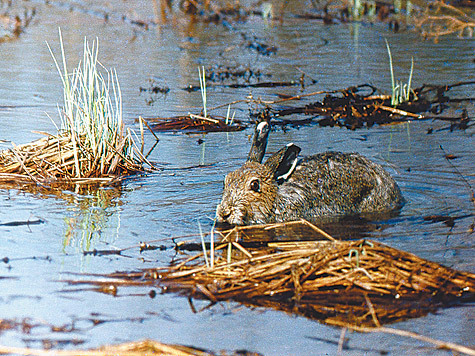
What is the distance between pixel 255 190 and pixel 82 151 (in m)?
2.31

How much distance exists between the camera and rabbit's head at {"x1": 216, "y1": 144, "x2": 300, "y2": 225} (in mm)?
6934

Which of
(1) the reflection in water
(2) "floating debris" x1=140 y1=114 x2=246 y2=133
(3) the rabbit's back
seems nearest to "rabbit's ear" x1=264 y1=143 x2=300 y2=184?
(3) the rabbit's back

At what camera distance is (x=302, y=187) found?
24.2ft

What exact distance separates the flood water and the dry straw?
0.38 m

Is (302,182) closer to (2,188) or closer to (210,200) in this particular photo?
(210,200)

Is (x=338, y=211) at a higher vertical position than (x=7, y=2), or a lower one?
lower

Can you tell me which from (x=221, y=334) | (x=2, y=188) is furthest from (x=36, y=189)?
(x=221, y=334)

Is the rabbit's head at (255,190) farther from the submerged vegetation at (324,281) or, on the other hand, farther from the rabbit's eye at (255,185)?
the submerged vegetation at (324,281)

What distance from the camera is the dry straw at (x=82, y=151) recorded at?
8.25m

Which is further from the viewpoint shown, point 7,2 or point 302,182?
point 7,2

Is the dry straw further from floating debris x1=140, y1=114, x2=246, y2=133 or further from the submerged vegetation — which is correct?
the submerged vegetation

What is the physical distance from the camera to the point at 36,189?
26.0 feet

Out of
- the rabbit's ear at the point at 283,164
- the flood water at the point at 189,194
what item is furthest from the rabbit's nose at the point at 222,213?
the rabbit's ear at the point at 283,164

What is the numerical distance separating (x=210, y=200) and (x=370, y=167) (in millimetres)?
1648
